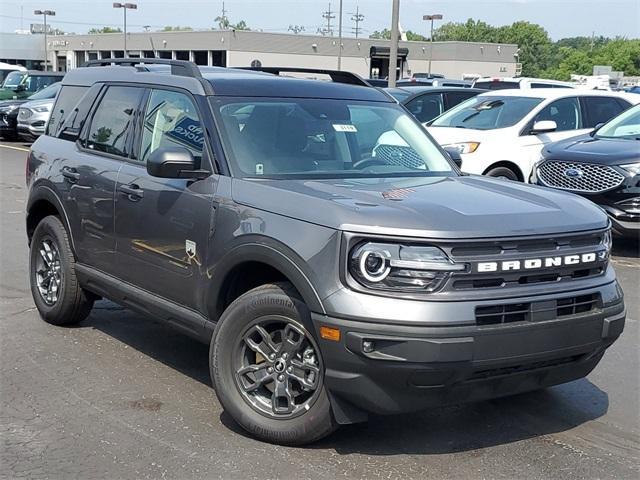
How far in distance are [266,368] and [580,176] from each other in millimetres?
6121

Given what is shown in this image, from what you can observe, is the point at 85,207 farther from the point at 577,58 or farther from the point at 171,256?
the point at 577,58

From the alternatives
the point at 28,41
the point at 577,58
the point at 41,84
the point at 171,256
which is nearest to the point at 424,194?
the point at 171,256

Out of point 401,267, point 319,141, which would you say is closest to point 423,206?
point 401,267

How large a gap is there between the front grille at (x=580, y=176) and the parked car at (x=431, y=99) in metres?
5.43

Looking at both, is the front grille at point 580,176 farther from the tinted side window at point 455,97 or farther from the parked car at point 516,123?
the tinted side window at point 455,97

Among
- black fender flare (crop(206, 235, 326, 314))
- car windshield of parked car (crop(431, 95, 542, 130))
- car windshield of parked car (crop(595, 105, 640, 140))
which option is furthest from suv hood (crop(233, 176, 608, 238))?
car windshield of parked car (crop(431, 95, 542, 130))

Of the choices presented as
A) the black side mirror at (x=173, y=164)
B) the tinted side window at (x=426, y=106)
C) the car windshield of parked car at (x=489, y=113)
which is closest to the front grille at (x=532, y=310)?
the black side mirror at (x=173, y=164)

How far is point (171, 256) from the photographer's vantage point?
476cm

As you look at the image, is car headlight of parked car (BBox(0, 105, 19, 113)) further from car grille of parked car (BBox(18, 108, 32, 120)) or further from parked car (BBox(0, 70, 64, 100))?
parked car (BBox(0, 70, 64, 100))

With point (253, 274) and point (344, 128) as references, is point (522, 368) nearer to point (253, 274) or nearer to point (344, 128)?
point (253, 274)

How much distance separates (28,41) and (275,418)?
91.4m

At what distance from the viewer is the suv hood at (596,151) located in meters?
8.98

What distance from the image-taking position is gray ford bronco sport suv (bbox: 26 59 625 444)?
3662mm

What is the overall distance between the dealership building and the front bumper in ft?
188
